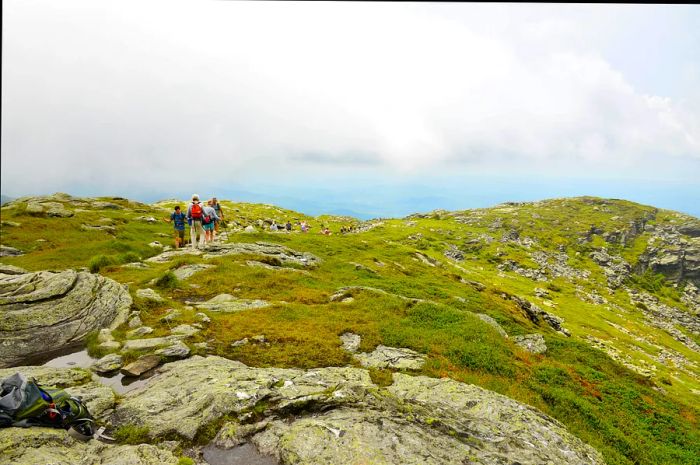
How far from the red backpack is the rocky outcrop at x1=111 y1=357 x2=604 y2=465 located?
26235mm

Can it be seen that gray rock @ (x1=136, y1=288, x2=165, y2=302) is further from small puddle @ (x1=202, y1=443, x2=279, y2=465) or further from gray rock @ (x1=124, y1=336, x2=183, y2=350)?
small puddle @ (x1=202, y1=443, x2=279, y2=465)

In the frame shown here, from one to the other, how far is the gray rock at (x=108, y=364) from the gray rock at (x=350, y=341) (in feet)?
38.6

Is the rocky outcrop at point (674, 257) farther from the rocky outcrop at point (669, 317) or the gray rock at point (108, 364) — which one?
the gray rock at point (108, 364)

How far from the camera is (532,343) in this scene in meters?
31.7

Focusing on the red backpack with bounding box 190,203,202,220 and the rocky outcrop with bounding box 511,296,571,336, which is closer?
the red backpack with bounding box 190,203,202,220

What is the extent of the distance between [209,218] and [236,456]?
118 ft

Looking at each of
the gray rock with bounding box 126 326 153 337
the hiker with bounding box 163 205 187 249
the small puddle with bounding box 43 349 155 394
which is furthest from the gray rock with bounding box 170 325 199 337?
the hiker with bounding box 163 205 187 249

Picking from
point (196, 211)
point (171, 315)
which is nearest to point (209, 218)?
point (196, 211)

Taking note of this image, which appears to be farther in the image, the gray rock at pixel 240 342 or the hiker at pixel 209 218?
the hiker at pixel 209 218

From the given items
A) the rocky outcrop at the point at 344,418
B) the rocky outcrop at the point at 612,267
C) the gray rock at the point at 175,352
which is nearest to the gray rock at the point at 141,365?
the gray rock at the point at 175,352

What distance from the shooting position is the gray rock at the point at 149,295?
25.7m

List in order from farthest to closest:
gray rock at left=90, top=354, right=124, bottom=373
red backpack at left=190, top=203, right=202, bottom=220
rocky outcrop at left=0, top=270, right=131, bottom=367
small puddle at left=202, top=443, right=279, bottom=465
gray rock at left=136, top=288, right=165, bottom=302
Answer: red backpack at left=190, top=203, right=202, bottom=220 < gray rock at left=136, top=288, right=165, bottom=302 < rocky outcrop at left=0, top=270, right=131, bottom=367 < gray rock at left=90, top=354, right=124, bottom=373 < small puddle at left=202, top=443, right=279, bottom=465

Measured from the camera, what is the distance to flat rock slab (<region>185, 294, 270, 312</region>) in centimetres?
2655

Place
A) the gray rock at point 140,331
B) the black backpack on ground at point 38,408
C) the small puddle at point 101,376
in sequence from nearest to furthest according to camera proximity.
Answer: the black backpack on ground at point 38,408
the small puddle at point 101,376
the gray rock at point 140,331
